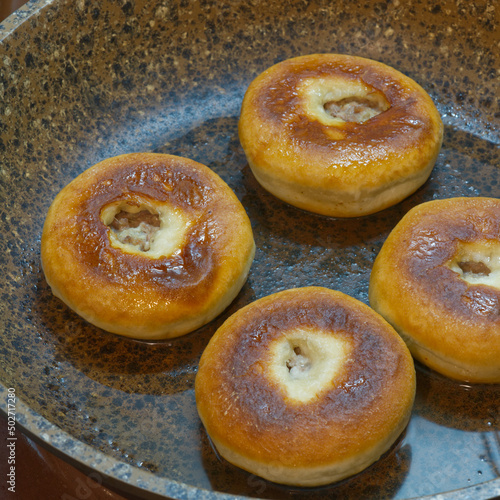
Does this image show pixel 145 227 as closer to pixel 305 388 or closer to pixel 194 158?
pixel 194 158

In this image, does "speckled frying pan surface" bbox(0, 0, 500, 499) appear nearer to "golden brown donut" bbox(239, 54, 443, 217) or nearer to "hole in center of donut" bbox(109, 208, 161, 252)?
"golden brown donut" bbox(239, 54, 443, 217)

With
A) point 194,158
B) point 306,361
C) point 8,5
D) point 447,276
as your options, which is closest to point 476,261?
point 447,276

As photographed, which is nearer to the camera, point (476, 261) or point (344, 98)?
point (476, 261)

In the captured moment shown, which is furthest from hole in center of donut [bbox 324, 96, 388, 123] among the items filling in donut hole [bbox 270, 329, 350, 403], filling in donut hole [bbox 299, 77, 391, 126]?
filling in donut hole [bbox 270, 329, 350, 403]

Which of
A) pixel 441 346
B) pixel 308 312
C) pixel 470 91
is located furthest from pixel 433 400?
pixel 470 91

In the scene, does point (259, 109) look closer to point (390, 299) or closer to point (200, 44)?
Result: point (200, 44)

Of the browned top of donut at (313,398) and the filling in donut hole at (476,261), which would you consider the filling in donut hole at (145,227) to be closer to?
the browned top of donut at (313,398)
